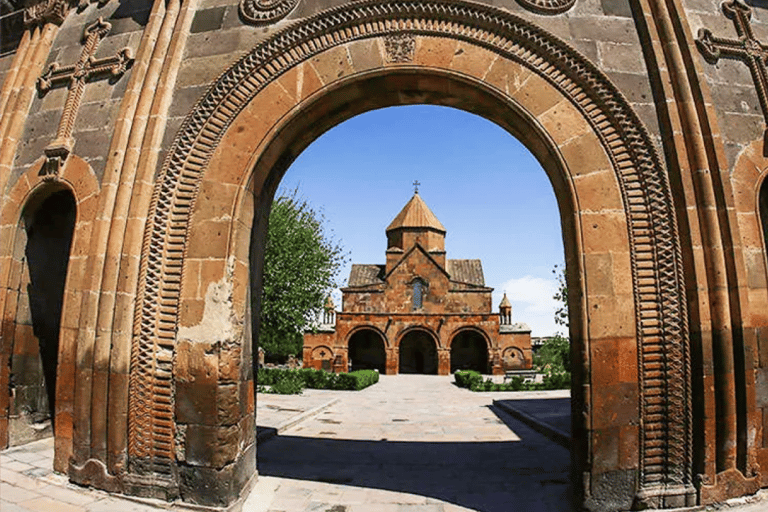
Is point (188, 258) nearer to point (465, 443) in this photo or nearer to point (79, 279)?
point (79, 279)

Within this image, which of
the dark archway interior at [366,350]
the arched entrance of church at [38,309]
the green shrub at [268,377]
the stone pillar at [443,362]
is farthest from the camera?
the dark archway interior at [366,350]

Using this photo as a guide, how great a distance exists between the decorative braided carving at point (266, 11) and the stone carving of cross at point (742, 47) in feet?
14.6

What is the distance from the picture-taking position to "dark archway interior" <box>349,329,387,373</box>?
3769cm

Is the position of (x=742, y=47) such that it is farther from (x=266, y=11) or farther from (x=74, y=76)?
(x=74, y=76)

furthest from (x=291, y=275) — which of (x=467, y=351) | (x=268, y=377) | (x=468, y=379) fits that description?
(x=467, y=351)

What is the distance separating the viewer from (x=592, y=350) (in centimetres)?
434

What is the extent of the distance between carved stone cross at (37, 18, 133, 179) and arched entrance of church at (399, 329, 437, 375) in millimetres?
33495

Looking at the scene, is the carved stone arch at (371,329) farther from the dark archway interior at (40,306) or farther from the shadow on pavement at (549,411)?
the dark archway interior at (40,306)

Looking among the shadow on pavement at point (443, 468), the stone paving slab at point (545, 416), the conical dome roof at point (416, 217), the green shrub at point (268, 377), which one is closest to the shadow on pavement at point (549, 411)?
the stone paving slab at point (545, 416)

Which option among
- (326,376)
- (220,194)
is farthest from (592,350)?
(326,376)

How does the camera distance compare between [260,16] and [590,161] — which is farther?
[260,16]

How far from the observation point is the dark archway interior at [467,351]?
37438 millimetres

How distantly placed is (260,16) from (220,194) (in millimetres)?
2117

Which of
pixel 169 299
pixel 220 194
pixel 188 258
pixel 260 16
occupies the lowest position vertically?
pixel 169 299
